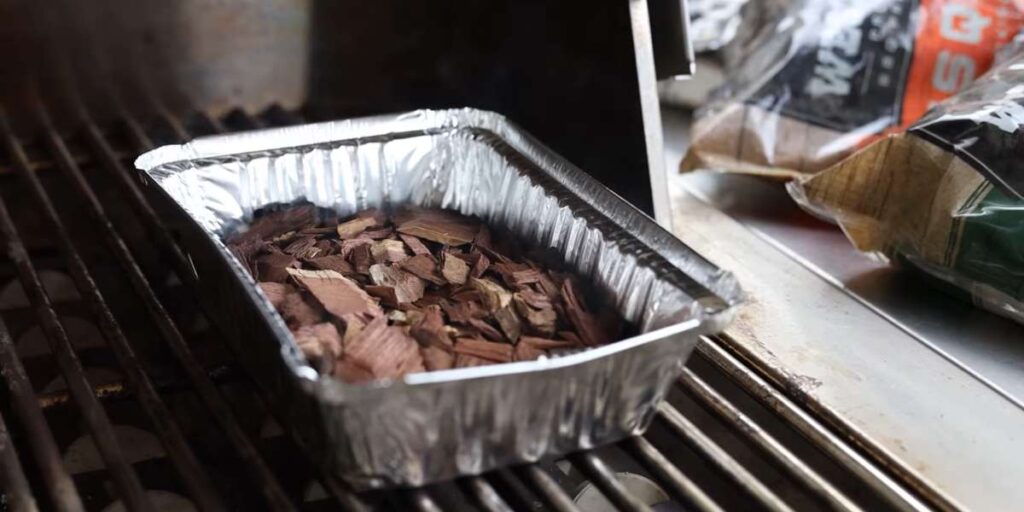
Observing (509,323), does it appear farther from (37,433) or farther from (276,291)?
(37,433)

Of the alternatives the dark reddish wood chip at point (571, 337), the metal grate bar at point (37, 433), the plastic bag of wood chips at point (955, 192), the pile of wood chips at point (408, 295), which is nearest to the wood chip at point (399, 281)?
the pile of wood chips at point (408, 295)

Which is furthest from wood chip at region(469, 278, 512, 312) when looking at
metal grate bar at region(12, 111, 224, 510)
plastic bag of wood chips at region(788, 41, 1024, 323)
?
plastic bag of wood chips at region(788, 41, 1024, 323)

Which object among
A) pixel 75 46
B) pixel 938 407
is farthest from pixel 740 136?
pixel 75 46

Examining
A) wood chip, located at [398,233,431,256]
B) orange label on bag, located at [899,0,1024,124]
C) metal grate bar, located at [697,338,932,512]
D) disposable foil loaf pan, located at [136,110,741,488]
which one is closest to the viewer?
disposable foil loaf pan, located at [136,110,741,488]

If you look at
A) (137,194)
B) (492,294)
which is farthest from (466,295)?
(137,194)

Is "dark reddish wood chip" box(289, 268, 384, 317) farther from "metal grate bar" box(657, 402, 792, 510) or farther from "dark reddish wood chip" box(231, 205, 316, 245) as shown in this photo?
"metal grate bar" box(657, 402, 792, 510)

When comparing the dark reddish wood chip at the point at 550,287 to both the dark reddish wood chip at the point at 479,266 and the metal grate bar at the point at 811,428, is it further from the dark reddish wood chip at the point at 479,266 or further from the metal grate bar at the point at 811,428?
the metal grate bar at the point at 811,428
